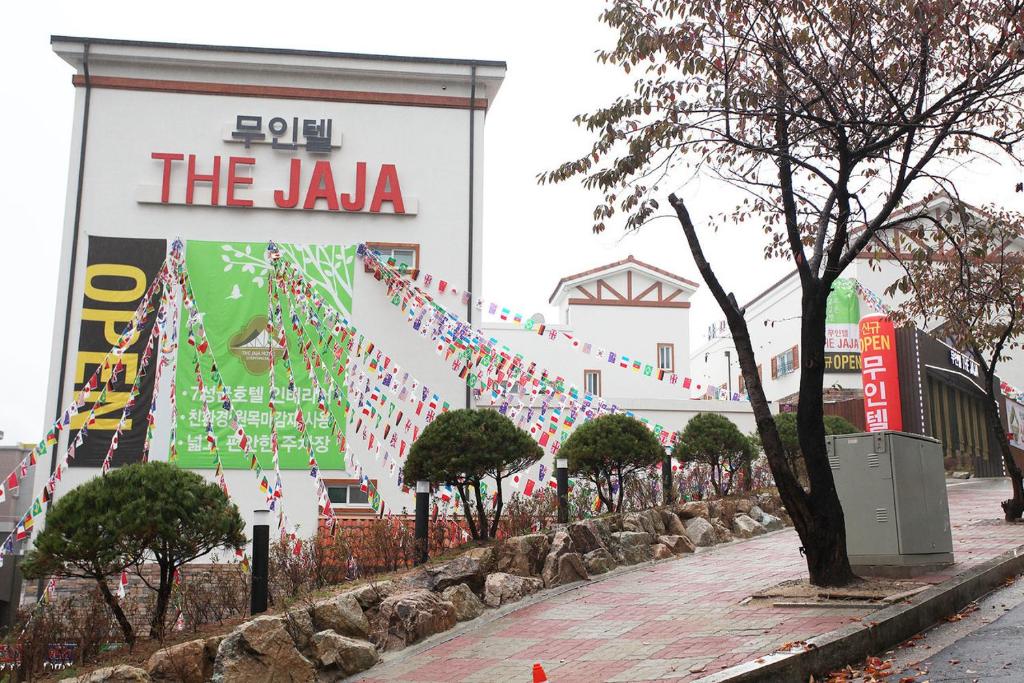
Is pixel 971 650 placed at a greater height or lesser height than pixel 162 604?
lesser

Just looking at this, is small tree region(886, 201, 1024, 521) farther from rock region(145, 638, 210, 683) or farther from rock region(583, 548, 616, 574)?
rock region(145, 638, 210, 683)

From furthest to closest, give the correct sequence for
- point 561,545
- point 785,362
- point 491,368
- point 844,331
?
point 785,362, point 844,331, point 491,368, point 561,545

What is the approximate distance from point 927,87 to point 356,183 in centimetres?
1347

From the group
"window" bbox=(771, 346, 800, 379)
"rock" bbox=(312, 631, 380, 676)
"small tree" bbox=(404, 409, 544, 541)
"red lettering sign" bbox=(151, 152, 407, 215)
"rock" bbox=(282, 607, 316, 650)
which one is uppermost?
Answer: "red lettering sign" bbox=(151, 152, 407, 215)

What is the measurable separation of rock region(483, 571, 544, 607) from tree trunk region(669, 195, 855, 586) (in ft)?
9.35

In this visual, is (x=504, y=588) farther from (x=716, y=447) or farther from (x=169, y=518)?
(x=716, y=447)

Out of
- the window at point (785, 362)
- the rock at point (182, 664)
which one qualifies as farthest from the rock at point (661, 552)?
the window at point (785, 362)

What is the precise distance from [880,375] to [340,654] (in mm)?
18791

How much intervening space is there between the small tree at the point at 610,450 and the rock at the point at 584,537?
1.86 meters

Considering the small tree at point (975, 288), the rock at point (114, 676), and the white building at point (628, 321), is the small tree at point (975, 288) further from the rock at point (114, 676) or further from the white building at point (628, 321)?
the white building at point (628, 321)

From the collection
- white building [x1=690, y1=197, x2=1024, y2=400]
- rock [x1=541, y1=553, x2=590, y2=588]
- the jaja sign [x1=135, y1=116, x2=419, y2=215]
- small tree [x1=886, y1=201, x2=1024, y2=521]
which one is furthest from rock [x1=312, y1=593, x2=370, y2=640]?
white building [x1=690, y1=197, x2=1024, y2=400]

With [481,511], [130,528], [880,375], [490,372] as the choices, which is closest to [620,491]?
[481,511]

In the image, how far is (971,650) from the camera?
6.73m

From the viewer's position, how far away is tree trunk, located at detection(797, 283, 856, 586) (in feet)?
28.9
